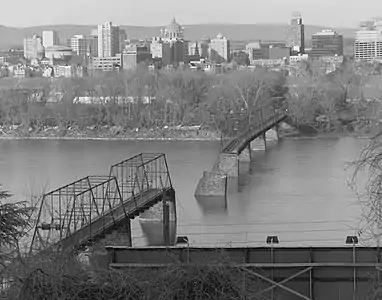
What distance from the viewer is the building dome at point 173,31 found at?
59.0 m

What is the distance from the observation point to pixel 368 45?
164 ft

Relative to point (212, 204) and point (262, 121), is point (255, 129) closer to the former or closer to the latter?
point (262, 121)

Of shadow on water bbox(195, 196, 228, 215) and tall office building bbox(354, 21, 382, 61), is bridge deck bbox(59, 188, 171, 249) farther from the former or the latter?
tall office building bbox(354, 21, 382, 61)

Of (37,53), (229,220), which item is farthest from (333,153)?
(37,53)

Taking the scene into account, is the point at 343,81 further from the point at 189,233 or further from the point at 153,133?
the point at 189,233

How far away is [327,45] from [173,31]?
9212mm

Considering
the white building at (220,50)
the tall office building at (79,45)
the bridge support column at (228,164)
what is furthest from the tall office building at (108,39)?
the bridge support column at (228,164)

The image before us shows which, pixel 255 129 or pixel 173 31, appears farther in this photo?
pixel 173 31

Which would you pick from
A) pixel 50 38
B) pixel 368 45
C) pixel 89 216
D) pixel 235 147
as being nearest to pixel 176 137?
pixel 235 147

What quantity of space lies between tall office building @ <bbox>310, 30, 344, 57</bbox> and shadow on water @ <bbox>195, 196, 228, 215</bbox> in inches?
1774

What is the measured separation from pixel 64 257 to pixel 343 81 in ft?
55.9

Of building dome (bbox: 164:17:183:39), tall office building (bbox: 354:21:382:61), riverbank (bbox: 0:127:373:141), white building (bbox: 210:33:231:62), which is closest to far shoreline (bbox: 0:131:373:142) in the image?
riverbank (bbox: 0:127:373:141)

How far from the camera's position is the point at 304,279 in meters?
4.16

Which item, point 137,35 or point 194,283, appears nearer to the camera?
point 194,283
